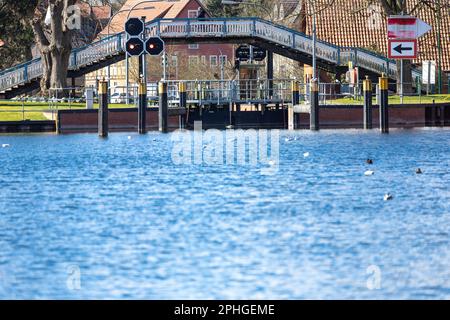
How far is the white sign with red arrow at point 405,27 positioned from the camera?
65.4 metres

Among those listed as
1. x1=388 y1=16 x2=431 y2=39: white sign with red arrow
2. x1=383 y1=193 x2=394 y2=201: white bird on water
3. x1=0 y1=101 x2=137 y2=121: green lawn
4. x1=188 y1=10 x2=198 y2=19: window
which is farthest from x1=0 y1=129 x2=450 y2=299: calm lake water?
x1=188 y1=10 x2=198 y2=19: window

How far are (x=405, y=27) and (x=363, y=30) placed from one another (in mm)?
36666

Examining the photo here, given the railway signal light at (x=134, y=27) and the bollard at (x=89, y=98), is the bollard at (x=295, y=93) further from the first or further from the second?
the bollard at (x=89, y=98)

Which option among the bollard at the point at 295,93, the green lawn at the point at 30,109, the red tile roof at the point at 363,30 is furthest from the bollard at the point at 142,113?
the red tile roof at the point at 363,30

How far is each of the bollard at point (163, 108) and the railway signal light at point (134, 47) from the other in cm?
438

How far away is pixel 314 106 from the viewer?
Answer: 2616 inches

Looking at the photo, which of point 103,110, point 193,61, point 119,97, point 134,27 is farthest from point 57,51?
point 193,61

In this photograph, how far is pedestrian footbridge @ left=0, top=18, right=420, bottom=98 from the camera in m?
79.2

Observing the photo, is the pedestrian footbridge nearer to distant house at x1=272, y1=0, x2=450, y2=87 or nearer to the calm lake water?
distant house at x1=272, y1=0, x2=450, y2=87

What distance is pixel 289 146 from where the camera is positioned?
56.4 metres

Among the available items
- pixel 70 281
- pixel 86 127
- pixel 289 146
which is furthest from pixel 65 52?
pixel 70 281

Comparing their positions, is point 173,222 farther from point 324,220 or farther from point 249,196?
point 249,196

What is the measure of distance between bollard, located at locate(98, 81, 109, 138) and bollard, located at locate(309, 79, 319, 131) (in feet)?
30.7

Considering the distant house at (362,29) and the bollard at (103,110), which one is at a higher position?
the distant house at (362,29)
